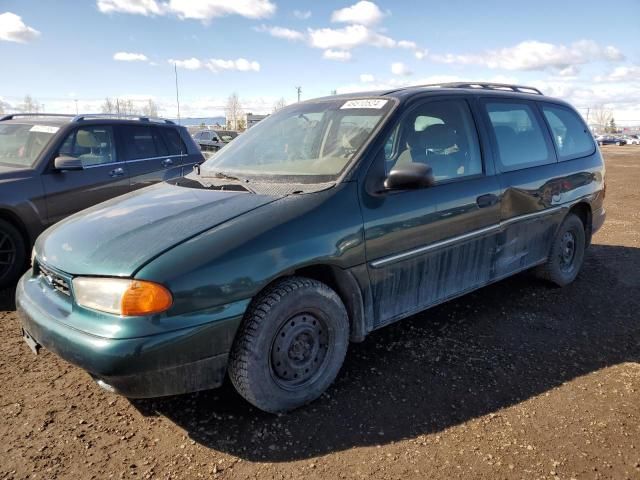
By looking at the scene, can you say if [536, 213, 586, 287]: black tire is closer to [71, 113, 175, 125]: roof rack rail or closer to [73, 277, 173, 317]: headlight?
[73, 277, 173, 317]: headlight

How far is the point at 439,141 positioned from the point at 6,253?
Answer: 164 inches

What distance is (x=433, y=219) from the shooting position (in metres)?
3.19

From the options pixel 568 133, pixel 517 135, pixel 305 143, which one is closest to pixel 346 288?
pixel 305 143

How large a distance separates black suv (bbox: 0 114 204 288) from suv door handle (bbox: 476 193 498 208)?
4041 millimetres

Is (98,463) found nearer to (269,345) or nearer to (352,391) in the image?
(269,345)

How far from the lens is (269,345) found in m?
2.49

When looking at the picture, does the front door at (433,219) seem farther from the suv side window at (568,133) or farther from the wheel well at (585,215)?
the wheel well at (585,215)

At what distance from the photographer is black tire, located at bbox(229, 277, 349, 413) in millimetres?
2447

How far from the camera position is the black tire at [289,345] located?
2447 mm

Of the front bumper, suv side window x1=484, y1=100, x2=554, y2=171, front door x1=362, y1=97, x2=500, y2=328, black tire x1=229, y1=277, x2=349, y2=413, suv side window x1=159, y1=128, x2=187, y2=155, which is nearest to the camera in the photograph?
the front bumper

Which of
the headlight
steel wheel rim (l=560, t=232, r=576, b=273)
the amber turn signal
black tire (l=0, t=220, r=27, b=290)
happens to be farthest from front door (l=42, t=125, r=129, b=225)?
steel wheel rim (l=560, t=232, r=576, b=273)

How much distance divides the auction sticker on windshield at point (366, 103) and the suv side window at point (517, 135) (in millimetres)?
1057

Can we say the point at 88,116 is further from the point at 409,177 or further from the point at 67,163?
the point at 409,177


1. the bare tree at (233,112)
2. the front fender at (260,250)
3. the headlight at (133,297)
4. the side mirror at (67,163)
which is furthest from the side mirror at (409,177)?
the bare tree at (233,112)
